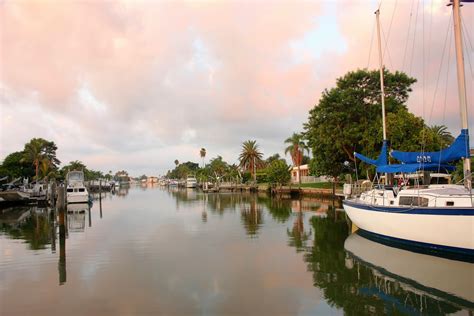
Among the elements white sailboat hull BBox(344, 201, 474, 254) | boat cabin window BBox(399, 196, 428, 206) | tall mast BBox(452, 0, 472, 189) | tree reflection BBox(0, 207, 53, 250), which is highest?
tall mast BBox(452, 0, 472, 189)

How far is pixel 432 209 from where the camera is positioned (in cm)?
1402

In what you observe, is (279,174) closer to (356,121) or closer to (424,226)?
(356,121)

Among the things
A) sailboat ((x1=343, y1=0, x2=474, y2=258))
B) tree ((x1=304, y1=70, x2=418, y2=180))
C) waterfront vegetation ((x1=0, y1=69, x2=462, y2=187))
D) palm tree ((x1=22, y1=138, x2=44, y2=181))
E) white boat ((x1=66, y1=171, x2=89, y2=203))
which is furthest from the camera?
palm tree ((x1=22, y1=138, x2=44, y2=181))

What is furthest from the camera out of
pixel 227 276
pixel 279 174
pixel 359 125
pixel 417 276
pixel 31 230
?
pixel 279 174

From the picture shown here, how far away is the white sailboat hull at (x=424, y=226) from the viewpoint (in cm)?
1318

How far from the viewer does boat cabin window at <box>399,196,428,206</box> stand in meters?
15.3

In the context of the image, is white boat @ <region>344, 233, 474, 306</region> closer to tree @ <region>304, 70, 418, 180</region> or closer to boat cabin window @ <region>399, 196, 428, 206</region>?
boat cabin window @ <region>399, 196, 428, 206</region>

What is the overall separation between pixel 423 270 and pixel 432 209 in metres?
2.28

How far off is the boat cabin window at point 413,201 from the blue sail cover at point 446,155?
2.44 meters

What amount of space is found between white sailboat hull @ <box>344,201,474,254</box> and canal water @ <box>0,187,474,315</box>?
0.65m

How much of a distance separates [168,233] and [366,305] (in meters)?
15.3

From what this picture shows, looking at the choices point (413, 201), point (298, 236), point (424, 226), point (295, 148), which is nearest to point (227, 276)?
point (424, 226)

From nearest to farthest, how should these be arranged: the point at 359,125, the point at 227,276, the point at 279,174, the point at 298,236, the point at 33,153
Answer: the point at 227,276 < the point at 298,236 < the point at 359,125 < the point at 279,174 < the point at 33,153

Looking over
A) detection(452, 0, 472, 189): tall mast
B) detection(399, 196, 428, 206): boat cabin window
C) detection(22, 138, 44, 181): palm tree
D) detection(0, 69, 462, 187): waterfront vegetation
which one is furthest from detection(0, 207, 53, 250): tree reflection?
detection(22, 138, 44, 181): palm tree
